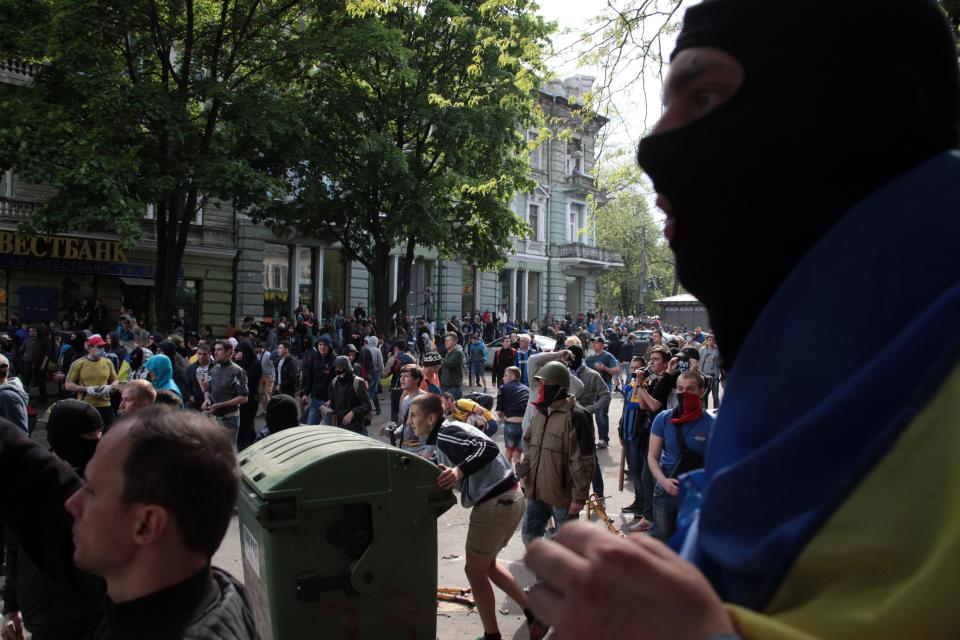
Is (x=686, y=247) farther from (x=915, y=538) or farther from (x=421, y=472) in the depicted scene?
(x=421, y=472)

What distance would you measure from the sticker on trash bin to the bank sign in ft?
62.0

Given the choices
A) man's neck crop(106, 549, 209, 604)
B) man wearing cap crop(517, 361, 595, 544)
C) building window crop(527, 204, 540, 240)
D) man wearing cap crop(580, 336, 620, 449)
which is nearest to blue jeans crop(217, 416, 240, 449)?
man wearing cap crop(517, 361, 595, 544)

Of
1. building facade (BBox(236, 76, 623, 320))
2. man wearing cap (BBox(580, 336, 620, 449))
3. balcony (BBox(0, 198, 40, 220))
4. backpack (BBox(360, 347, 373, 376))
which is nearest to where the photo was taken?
man wearing cap (BBox(580, 336, 620, 449))

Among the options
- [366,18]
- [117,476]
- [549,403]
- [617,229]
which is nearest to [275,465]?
[117,476]

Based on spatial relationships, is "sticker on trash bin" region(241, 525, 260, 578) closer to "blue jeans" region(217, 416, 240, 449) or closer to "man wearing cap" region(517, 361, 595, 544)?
"man wearing cap" region(517, 361, 595, 544)

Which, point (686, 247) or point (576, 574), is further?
point (686, 247)

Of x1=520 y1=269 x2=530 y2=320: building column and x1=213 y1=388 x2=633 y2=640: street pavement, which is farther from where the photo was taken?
x1=520 y1=269 x2=530 y2=320: building column

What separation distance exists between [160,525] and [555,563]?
1.45m

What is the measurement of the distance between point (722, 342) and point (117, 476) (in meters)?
1.57

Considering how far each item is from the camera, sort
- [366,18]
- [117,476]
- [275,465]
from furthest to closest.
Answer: [366,18], [275,465], [117,476]

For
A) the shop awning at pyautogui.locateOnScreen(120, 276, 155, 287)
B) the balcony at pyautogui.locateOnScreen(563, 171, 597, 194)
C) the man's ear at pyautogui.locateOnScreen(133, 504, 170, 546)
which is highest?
the balcony at pyautogui.locateOnScreen(563, 171, 597, 194)

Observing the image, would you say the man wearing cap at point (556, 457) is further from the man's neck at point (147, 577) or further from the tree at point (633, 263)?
the tree at point (633, 263)

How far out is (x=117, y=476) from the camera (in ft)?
5.97

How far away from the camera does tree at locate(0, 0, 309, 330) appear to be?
1365cm
